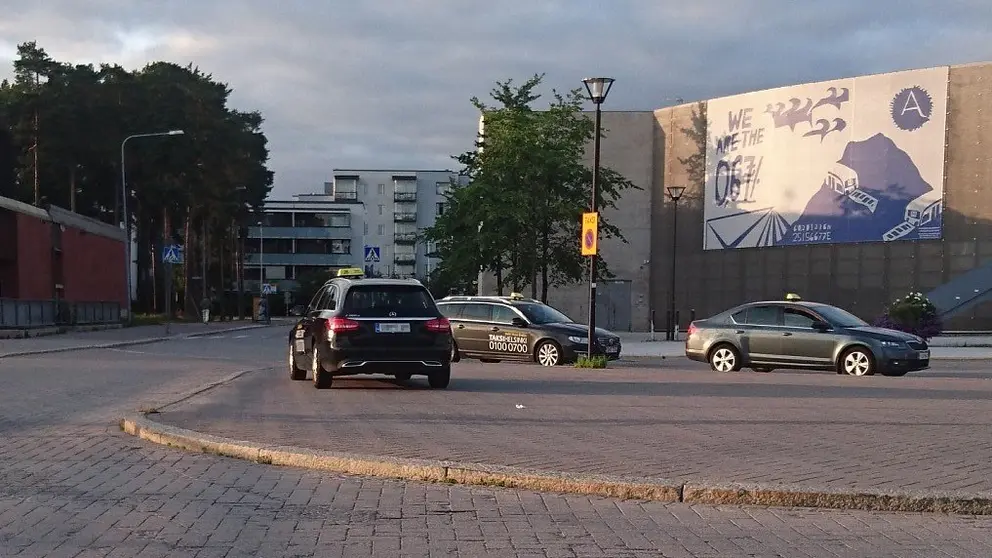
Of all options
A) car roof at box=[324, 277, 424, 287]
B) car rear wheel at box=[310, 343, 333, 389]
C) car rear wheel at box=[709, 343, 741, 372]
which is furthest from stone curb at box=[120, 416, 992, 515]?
car rear wheel at box=[709, 343, 741, 372]

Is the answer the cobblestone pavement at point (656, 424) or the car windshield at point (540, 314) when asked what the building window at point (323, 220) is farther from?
the cobblestone pavement at point (656, 424)

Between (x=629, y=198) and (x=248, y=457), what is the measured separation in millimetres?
45600

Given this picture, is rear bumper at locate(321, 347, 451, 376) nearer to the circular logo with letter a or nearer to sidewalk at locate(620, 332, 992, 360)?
sidewalk at locate(620, 332, 992, 360)

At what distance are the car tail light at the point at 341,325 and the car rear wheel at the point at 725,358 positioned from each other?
346 inches

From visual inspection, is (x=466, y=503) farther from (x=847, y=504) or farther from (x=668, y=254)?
(x=668, y=254)

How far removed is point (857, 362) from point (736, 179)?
30847mm

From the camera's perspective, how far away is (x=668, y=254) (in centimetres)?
5194

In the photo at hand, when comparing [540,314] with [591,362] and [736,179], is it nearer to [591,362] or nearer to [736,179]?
[591,362]

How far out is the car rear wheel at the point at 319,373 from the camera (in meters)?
14.2

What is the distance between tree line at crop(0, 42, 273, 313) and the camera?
181 feet

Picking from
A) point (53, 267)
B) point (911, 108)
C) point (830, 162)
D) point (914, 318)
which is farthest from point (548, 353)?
point (53, 267)

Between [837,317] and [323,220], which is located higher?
[323,220]

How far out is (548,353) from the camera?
21266 millimetres

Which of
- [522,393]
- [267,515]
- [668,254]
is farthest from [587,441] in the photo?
[668,254]
